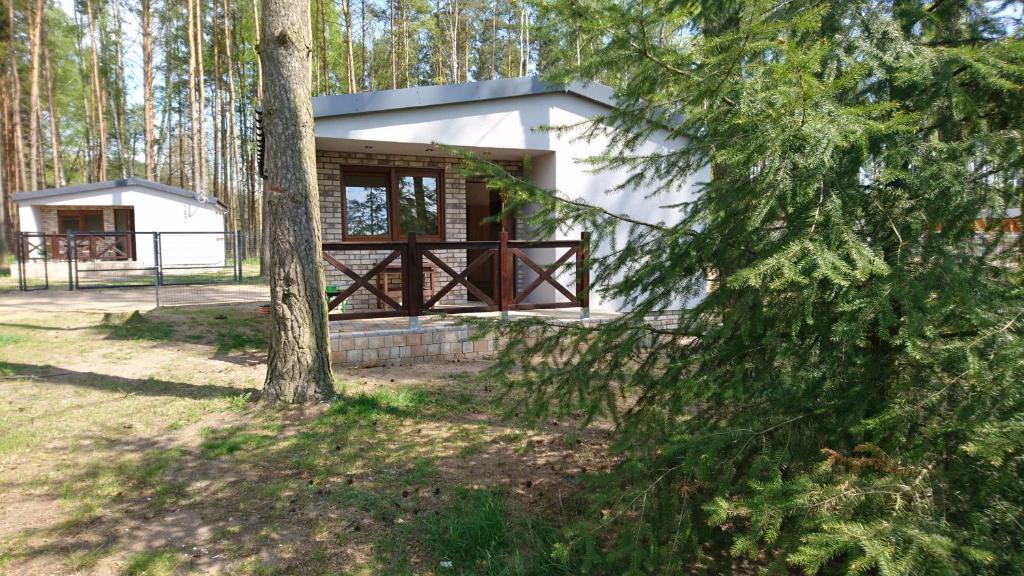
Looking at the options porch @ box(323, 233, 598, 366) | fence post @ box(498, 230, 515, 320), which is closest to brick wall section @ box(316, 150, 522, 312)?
porch @ box(323, 233, 598, 366)

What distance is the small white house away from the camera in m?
19.3

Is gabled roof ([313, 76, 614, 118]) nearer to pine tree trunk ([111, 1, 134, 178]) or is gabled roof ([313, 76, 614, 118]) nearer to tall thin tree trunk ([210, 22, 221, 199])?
tall thin tree trunk ([210, 22, 221, 199])

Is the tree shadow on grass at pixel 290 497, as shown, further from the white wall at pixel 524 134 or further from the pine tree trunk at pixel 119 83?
the pine tree trunk at pixel 119 83

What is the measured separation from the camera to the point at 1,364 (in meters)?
6.24

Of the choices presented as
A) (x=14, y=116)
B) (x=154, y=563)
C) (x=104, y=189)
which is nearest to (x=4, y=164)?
(x=14, y=116)

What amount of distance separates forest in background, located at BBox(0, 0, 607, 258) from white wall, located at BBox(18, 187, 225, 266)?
913mm

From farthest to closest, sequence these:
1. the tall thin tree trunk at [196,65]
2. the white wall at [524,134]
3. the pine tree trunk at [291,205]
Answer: the tall thin tree trunk at [196,65], the white wall at [524,134], the pine tree trunk at [291,205]

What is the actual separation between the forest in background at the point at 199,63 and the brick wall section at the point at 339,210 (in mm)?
12272

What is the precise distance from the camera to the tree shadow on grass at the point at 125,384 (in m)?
5.23

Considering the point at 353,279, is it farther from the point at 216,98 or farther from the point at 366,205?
the point at 216,98

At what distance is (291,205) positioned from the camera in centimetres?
465

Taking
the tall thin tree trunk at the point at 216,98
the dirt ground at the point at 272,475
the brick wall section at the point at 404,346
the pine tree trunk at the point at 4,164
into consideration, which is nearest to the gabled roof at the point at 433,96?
the brick wall section at the point at 404,346

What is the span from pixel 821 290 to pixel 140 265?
73.1 feet

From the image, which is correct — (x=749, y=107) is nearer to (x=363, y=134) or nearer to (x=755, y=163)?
(x=755, y=163)
